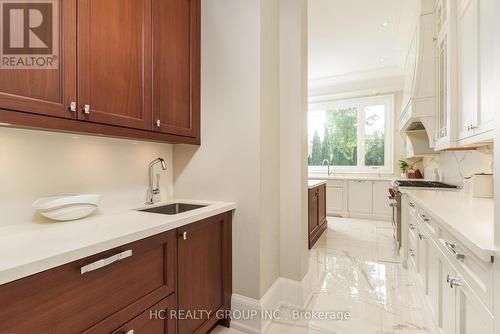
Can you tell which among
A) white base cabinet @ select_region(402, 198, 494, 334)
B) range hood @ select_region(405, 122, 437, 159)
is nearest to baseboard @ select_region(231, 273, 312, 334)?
white base cabinet @ select_region(402, 198, 494, 334)

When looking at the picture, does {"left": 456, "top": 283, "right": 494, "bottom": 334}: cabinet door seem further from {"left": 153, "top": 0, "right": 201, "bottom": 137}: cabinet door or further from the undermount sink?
{"left": 153, "top": 0, "right": 201, "bottom": 137}: cabinet door

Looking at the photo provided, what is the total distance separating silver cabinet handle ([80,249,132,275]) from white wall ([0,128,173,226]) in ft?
2.08

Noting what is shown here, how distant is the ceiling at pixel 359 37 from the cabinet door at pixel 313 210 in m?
2.31

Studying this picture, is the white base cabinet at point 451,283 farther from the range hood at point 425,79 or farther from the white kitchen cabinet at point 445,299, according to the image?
the range hood at point 425,79

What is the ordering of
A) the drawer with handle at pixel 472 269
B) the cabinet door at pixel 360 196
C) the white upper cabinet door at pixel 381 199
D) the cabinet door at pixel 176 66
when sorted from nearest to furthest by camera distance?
the drawer with handle at pixel 472 269
the cabinet door at pixel 176 66
the white upper cabinet door at pixel 381 199
the cabinet door at pixel 360 196

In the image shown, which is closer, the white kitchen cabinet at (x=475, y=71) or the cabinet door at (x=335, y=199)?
the white kitchen cabinet at (x=475, y=71)

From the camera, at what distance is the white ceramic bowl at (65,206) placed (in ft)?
3.89

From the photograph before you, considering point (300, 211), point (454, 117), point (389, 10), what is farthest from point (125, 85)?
point (389, 10)

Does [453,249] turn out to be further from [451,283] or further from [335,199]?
[335,199]

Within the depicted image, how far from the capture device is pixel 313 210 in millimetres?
3336

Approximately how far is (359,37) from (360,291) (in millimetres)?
3475

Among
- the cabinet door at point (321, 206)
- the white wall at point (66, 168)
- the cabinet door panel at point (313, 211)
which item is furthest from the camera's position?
the cabinet door at point (321, 206)

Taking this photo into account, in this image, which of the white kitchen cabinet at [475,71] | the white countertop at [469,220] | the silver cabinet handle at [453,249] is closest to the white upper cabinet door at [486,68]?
the white kitchen cabinet at [475,71]

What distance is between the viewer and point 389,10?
3018 millimetres
